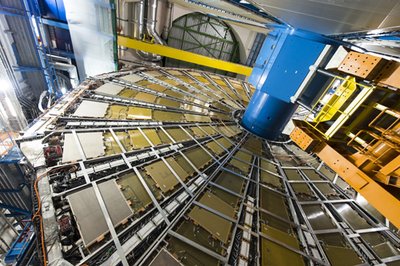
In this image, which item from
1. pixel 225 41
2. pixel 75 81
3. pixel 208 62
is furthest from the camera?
pixel 225 41

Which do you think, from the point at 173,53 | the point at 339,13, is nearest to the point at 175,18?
the point at 173,53

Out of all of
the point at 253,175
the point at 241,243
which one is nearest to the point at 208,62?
the point at 253,175

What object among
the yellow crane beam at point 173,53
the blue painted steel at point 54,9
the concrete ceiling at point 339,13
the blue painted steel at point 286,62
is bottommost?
the yellow crane beam at point 173,53

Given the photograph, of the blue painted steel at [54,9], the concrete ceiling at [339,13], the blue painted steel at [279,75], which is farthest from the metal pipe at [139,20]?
the concrete ceiling at [339,13]

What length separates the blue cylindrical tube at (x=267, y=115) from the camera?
20.4 feet

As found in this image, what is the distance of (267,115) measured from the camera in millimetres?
6465

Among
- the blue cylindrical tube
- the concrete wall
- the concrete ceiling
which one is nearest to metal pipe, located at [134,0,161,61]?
the concrete wall

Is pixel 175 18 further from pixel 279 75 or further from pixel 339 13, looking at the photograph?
pixel 339 13

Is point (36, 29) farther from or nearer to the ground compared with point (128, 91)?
farther from the ground

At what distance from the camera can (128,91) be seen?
7.68 m

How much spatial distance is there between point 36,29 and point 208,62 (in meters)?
11.4

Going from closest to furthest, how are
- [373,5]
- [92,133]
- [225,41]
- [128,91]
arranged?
[373,5]
[92,133]
[128,91]
[225,41]

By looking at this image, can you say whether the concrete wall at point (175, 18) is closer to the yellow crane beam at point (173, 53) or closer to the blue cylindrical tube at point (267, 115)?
the yellow crane beam at point (173, 53)

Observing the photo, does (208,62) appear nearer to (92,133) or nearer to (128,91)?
(128,91)
